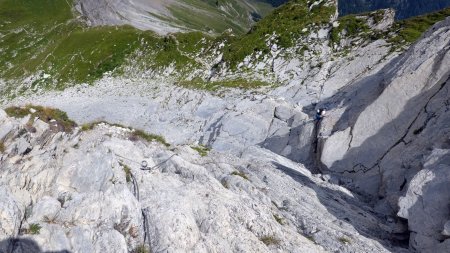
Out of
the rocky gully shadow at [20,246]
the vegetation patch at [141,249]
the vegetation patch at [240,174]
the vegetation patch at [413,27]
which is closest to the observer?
the rocky gully shadow at [20,246]

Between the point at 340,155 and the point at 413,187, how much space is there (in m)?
9.99

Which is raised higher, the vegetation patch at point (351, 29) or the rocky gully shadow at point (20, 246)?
the vegetation patch at point (351, 29)

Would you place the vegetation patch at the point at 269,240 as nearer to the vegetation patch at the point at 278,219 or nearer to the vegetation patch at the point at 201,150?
the vegetation patch at the point at 278,219

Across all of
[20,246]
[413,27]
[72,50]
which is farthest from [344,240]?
[72,50]

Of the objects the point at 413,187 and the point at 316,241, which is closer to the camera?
the point at 316,241

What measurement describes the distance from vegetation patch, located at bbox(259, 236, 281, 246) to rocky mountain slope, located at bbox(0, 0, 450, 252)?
99mm

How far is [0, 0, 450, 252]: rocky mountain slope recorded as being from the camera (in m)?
15.9

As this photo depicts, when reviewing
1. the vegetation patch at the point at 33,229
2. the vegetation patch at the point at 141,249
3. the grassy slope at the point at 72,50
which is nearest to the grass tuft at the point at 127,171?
the vegetation patch at the point at 141,249

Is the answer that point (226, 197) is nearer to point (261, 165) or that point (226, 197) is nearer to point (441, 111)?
point (261, 165)

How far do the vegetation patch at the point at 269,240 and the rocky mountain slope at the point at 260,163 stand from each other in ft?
0.32

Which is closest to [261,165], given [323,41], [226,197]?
[226,197]

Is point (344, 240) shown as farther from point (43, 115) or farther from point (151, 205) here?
point (43, 115)

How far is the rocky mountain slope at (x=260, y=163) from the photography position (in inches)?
625

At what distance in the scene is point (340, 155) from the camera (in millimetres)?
28891
